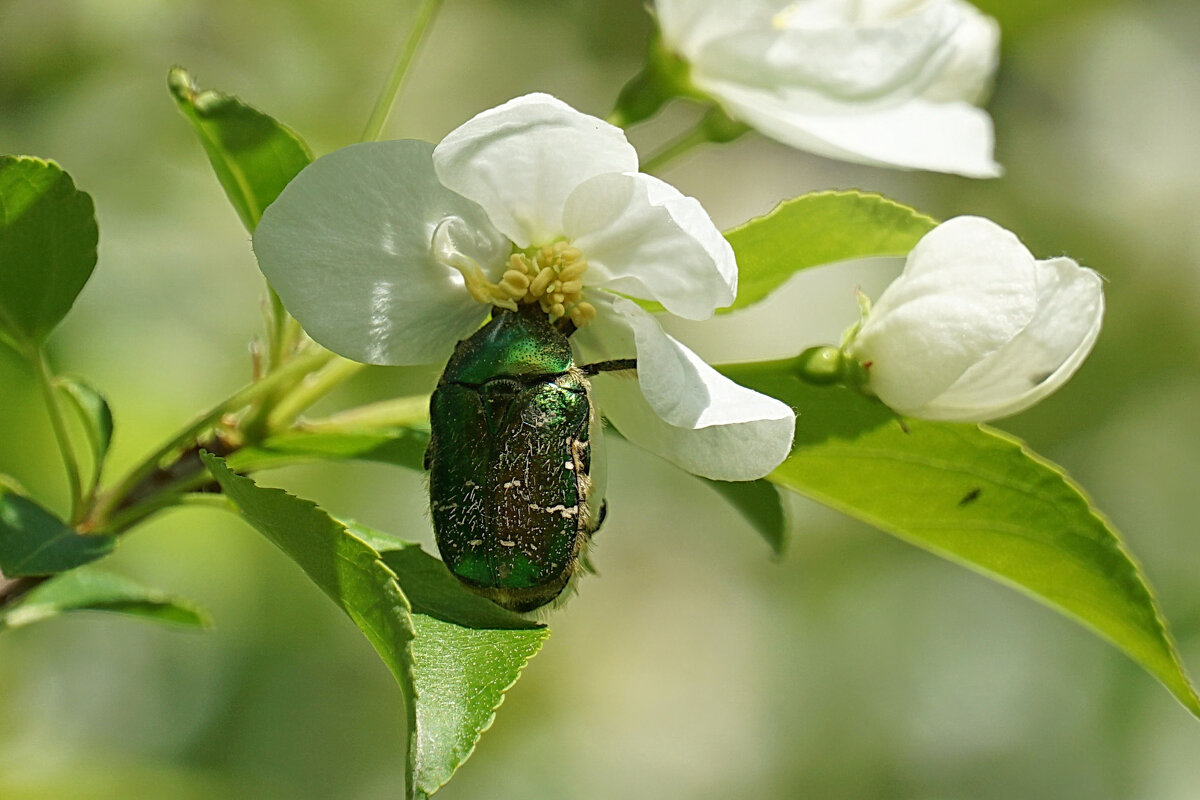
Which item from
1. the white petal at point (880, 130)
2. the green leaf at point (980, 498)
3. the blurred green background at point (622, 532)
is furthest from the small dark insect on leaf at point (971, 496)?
the blurred green background at point (622, 532)

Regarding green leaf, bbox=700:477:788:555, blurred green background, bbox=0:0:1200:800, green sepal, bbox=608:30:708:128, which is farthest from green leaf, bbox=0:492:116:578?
blurred green background, bbox=0:0:1200:800

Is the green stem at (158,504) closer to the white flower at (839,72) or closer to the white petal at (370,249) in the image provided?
the white petal at (370,249)

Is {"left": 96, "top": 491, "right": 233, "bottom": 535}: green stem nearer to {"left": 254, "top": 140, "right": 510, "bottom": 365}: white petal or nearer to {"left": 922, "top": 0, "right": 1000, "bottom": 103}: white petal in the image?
{"left": 254, "top": 140, "right": 510, "bottom": 365}: white petal

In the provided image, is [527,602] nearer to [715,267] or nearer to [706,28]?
[715,267]

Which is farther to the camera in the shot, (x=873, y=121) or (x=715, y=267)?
(x=873, y=121)

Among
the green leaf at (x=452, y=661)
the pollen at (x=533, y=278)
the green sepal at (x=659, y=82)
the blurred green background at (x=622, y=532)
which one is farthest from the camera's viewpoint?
the blurred green background at (x=622, y=532)

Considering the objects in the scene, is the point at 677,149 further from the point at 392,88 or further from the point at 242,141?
the point at 242,141

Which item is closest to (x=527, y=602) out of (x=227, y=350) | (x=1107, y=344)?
(x=227, y=350)

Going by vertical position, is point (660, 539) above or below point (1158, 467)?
below
